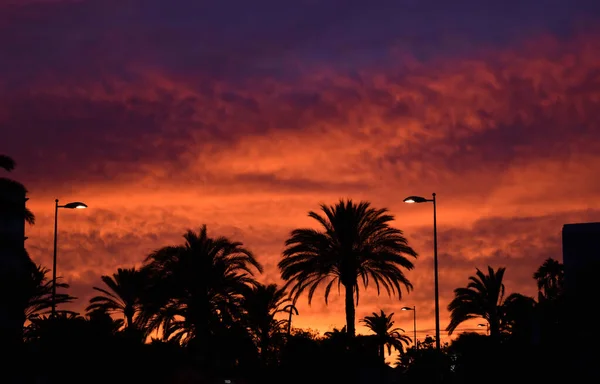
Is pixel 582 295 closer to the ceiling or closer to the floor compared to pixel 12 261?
closer to the floor

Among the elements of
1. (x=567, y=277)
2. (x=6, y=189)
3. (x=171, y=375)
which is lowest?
(x=171, y=375)

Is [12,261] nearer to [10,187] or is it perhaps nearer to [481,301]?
[10,187]

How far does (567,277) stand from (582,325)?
16.1 feet

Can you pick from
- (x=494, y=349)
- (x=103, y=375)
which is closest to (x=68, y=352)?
(x=103, y=375)

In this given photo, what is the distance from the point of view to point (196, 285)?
190 ft

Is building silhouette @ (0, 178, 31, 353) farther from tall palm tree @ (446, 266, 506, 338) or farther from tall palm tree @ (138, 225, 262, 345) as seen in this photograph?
tall palm tree @ (446, 266, 506, 338)

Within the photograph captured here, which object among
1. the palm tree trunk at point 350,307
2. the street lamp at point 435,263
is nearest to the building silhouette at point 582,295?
the street lamp at point 435,263

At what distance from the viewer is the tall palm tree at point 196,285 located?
58000mm

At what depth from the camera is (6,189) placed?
46656 mm

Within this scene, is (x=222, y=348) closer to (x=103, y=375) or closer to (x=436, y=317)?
(x=103, y=375)

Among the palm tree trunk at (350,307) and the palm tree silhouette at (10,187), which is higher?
the palm tree silhouette at (10,187)

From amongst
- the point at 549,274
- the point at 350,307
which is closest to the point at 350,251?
the point at 350,307

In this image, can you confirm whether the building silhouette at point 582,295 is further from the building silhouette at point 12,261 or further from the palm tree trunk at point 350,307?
the building silhouette at point 12,261

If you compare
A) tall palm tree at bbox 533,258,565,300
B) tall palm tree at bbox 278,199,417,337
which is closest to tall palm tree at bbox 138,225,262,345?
tall palm tree at bbox 278,199,417,337
